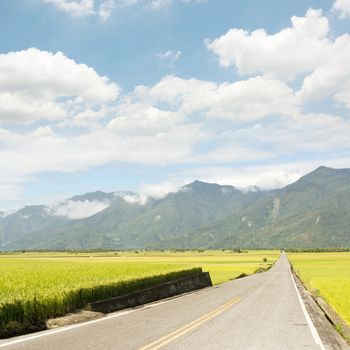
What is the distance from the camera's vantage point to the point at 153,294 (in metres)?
32.0

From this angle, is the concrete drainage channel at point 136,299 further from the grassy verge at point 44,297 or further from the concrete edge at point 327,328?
the concrete edge at point 327,328

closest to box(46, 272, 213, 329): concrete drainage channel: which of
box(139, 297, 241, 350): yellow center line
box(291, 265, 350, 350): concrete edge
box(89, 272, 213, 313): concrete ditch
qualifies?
box(89, 272, 213, 313): concrete ditch

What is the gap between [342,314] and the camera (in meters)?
26.4

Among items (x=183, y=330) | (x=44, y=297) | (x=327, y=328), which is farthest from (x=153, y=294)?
(x=183, y=330)

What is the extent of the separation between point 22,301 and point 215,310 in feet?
34.5

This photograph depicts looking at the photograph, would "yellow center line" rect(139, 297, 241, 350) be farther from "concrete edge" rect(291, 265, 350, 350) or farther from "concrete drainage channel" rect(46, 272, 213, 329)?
"concrete drainage channel" rect(46, 272, 213, 329)

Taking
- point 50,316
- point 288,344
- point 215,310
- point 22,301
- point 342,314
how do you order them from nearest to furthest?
point 288,344 < point 22,301 < point 50,316 < point 215,310 < point 342,314

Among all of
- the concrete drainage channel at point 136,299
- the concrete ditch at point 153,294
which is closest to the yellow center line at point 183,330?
the concrete drainage channel at point 136,299

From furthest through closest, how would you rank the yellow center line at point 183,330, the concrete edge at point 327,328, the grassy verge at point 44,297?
the grassy verge at point 44,297 < the concrete edge at point 327,328 < the yellow center line at point 183,330

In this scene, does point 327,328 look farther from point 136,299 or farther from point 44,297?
point 136,299

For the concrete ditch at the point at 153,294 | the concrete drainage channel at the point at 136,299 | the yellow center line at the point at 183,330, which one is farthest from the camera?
the concrete ditch at the point at 153,294

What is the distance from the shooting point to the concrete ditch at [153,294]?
24188 mm

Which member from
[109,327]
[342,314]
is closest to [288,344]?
[109,327]

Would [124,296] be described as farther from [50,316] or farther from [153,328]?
[153,328]
